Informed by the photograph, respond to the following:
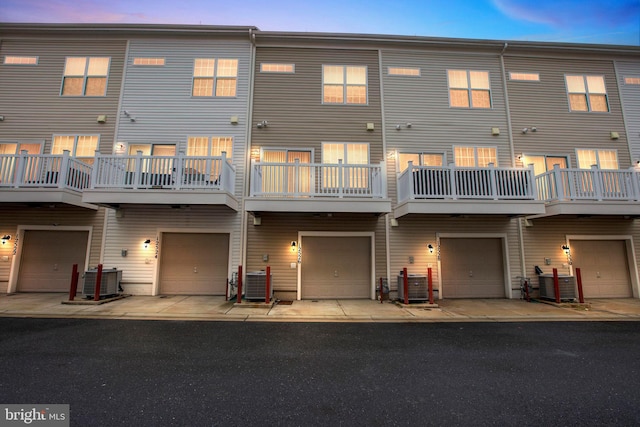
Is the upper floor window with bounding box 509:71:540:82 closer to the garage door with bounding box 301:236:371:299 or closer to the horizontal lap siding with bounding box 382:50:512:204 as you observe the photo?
the horizontal lap siding with bounding box 382:50:512:204

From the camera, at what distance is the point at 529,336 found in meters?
5.97

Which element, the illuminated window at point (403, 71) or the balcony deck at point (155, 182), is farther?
the illuminated window at point (403, 71)

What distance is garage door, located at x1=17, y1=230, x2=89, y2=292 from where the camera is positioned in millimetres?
9703

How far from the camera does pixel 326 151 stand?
10547mm

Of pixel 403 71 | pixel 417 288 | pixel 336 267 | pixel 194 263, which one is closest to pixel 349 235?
pixel 336 267

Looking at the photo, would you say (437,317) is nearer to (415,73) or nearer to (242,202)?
(242,202)

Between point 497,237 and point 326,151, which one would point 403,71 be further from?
point 497,237

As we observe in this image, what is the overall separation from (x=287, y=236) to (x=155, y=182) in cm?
449

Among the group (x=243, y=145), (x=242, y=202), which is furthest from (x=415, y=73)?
(x=242, y=202)

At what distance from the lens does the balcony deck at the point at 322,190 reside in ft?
27.1

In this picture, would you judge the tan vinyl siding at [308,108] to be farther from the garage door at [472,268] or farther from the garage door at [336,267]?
the garage door at [472,268]

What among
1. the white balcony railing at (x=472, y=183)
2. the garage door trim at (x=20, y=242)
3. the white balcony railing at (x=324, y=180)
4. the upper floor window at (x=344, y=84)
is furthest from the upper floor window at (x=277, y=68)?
the garage door trim at (x=20, y=242)

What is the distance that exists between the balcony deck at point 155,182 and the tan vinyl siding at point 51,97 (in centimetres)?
260

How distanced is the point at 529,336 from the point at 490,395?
11.3 ft
